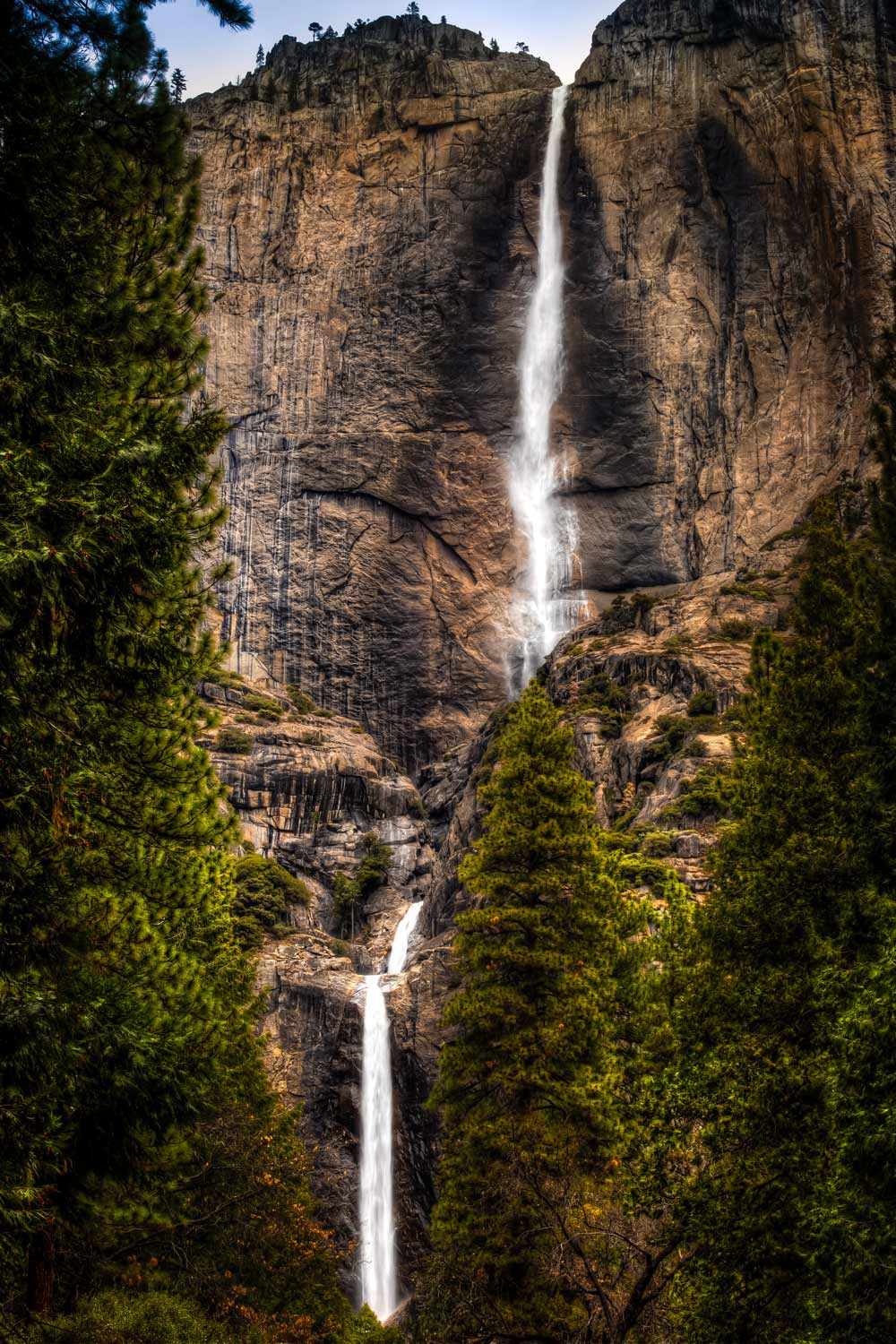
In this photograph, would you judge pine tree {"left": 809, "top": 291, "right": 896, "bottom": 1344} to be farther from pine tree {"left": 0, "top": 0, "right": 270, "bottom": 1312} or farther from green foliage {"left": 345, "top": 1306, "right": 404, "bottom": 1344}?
green foliage {"left": 345, "top": 1306, "right": 404, "bottom": 1344}

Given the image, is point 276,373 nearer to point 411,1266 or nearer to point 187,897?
point 411,1266

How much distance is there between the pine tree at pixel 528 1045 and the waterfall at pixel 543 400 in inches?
2291

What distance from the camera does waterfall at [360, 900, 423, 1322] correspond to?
3816 centimetres

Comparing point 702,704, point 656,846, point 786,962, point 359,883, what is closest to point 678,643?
point 702,704

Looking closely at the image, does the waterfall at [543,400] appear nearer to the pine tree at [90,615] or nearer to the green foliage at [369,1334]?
the green foliage at [369,1334]

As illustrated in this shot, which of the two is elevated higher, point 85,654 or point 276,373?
point 276,373

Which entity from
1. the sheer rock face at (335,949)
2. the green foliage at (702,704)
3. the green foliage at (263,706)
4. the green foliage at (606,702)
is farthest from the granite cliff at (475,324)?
the green foliage at (702,704)

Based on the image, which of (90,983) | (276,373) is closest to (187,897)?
(90,983)

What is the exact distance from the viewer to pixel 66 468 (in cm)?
838

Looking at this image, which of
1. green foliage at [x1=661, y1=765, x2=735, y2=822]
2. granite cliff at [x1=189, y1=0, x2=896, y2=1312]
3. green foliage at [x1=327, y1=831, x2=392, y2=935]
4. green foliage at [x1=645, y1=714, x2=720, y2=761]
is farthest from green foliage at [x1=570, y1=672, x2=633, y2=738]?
granite cliff at [x1=189, y1=0, x2=896, y2=1312]

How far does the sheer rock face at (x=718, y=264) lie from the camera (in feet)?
238

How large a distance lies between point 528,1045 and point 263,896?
3304cm

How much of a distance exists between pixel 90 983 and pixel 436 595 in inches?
2776

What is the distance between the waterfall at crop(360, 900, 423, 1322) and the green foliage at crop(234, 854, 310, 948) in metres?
6.47
